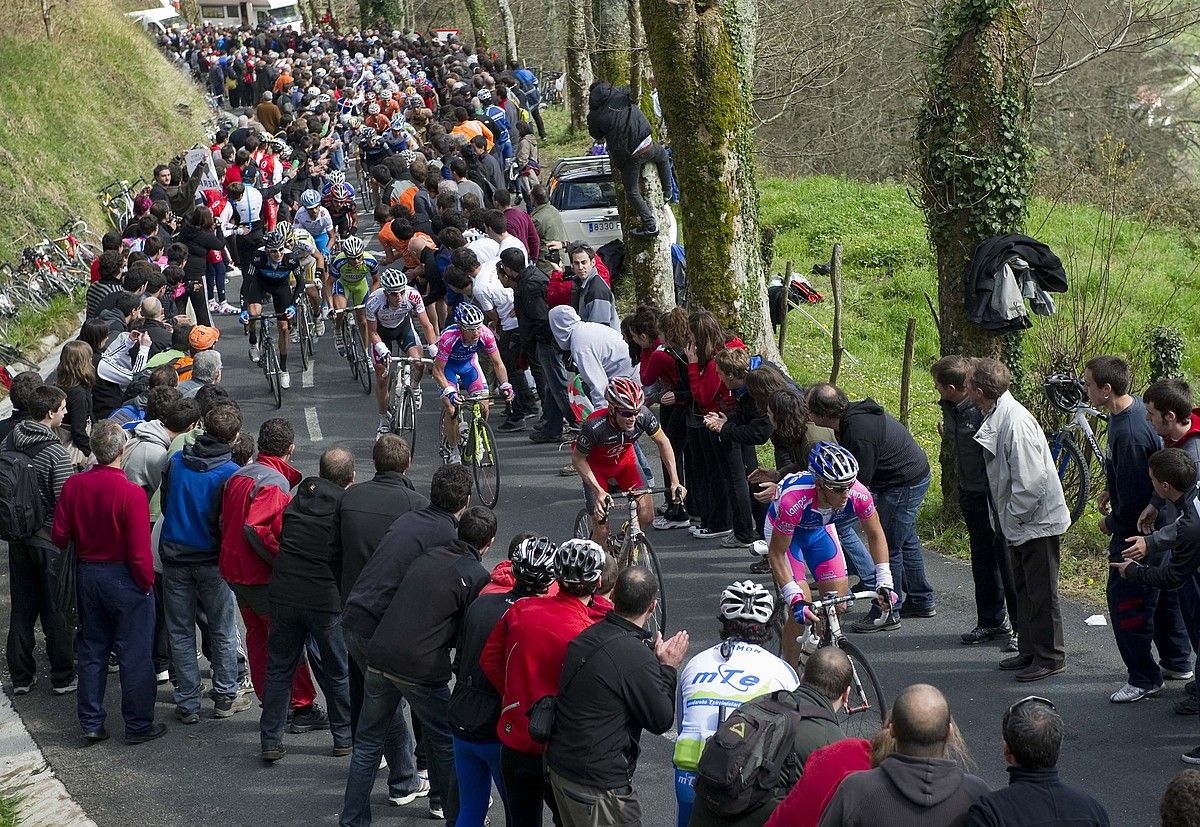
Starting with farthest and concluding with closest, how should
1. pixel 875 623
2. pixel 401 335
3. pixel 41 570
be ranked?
pixel 401 335 → pixel 41 570 → pixel 875 623

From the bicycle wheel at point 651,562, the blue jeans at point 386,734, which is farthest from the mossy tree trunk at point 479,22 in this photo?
the blue jeans at point 386,734

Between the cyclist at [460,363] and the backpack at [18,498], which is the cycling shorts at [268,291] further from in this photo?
the backpack at [18,498]

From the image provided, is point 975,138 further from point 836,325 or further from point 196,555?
point 196,555

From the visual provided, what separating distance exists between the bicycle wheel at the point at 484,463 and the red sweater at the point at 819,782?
8.08 metres

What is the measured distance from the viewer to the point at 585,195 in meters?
22.4

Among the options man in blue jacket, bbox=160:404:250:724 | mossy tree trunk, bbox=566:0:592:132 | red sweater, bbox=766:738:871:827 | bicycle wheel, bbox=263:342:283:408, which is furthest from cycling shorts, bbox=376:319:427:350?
mossy tree trunk, bbox=566:0:592:132

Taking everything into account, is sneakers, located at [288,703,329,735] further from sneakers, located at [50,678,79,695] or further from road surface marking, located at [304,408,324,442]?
road surface marking, located at [304,408,324,442]

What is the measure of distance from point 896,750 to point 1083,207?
2475cm

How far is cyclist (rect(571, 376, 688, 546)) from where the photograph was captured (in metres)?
9.36

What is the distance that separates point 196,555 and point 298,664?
1.10m

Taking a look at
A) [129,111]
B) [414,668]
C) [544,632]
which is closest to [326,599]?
[414,668]

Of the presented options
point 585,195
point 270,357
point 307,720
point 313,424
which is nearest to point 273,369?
point 270,357

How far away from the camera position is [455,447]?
512 inches

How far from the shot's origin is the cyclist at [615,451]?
9.36 meters
